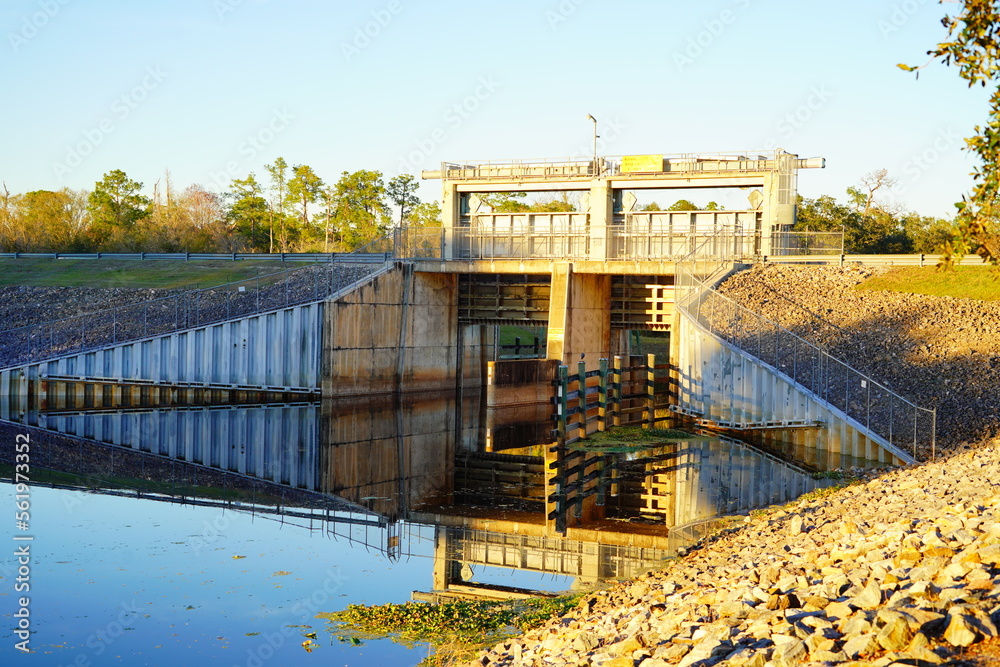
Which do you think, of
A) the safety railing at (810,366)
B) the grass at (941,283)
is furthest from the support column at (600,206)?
the grass at (941,283)

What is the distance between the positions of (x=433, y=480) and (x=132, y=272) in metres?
34.5

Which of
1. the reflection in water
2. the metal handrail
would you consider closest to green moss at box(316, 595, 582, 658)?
the reflection in water

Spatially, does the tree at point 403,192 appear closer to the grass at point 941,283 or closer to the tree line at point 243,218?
the tree line at point 243,218

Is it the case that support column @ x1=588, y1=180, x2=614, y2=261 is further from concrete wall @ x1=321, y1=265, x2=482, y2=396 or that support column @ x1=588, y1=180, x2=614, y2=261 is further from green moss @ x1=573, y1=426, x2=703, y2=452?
green moss @ x1=573, y1=426, x2=703, y2=452

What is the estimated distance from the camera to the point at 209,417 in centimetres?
3756


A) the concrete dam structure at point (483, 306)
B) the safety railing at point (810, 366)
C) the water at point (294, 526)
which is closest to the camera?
the water at point (294, 526)

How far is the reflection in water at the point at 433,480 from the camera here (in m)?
18.5

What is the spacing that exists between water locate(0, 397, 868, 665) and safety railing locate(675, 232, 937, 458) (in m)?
2.60

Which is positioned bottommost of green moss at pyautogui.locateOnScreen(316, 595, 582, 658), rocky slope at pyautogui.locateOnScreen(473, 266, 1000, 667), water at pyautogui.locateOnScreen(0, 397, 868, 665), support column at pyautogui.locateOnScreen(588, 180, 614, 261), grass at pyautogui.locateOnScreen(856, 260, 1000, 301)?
water at pyautogui.locateOnScreen(0, 397, 868, 665)

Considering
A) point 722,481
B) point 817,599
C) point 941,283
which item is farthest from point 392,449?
point 817,599

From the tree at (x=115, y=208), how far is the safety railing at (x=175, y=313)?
29.9 m

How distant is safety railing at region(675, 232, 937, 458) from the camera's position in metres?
25.8

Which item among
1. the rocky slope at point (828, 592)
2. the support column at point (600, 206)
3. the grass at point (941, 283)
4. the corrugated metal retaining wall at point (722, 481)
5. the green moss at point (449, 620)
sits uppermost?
the support column at point (600, 206)

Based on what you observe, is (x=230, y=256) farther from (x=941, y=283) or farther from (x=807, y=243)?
(x=941, y=283)
